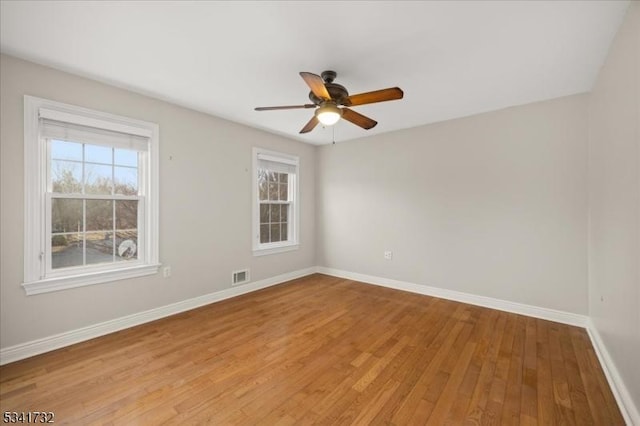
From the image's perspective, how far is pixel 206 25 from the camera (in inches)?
75.3

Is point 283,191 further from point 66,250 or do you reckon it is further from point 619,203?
point 619,203

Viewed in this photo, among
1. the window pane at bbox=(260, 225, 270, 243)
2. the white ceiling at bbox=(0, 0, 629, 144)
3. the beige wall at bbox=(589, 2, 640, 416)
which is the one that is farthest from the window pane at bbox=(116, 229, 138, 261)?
the beige wall at bbox=(589, 2, 640, 416)

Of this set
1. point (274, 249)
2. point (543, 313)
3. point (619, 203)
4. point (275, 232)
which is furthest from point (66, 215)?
point (543, 313)

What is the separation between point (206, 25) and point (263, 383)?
8.61ft

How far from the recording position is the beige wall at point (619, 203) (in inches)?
64.3

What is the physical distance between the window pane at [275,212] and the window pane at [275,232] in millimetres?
91

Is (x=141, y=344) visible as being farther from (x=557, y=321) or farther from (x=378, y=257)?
(x=557, y=321)

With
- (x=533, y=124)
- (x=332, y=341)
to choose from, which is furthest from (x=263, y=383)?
(x=533, y=124)

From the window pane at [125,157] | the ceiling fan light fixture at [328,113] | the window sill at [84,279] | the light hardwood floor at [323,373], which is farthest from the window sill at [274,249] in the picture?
the ceiling fan light fixture at [328,113]

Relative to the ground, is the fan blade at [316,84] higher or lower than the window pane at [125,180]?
higher

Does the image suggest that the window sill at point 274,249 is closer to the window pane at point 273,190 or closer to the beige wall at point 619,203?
the window pane at point 273,190

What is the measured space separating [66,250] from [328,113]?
281 cm

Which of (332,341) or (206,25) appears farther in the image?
(332,341)

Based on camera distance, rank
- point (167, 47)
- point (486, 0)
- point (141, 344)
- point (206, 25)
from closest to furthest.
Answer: point (486, 0), point (206, 25), point (167, 47), point (141, 344)
